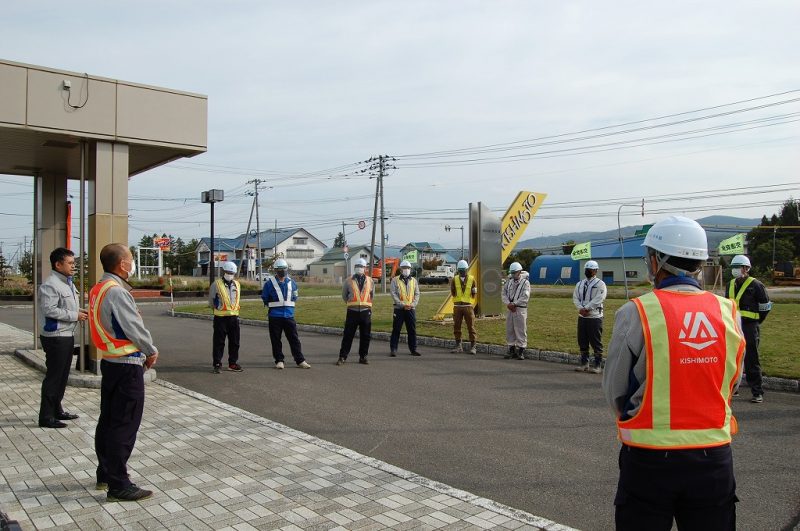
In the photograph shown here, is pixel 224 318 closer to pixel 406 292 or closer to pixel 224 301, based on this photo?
pixel 224 301

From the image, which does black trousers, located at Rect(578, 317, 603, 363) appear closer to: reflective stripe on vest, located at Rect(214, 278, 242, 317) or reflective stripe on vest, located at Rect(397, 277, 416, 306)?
reflective stripe on vest, located at Rect(397, 277, 416, 306)

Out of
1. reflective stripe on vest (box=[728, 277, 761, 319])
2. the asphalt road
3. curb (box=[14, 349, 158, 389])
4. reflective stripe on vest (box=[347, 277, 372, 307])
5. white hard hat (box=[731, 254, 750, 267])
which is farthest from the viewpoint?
reflective stripe on vest (box=[347, 277, 372, 307])

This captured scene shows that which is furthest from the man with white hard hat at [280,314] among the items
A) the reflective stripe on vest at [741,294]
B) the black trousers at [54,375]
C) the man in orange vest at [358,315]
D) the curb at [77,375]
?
the reflective stripe on vest at [741,294]

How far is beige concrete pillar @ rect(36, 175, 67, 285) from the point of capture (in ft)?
42.3

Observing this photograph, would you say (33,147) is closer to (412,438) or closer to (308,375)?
(308,375)

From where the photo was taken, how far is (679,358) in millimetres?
2682

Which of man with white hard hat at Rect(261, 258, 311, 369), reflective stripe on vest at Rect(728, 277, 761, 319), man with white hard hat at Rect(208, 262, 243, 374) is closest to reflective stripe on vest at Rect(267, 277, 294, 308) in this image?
man with white hard hat at Rect(261, 258, 311, 369)

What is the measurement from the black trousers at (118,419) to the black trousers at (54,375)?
2.54m

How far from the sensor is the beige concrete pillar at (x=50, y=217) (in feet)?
42.3

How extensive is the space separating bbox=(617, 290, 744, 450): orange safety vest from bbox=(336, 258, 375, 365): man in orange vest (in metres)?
9.82

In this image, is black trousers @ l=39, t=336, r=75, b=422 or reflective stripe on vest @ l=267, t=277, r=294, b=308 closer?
black trousers @ l=39, t=336, r=75, b=422

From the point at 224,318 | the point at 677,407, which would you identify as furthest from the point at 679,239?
the point at 224,318

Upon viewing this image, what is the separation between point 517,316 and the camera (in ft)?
42.7

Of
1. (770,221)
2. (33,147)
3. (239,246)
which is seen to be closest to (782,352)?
(33,147)
